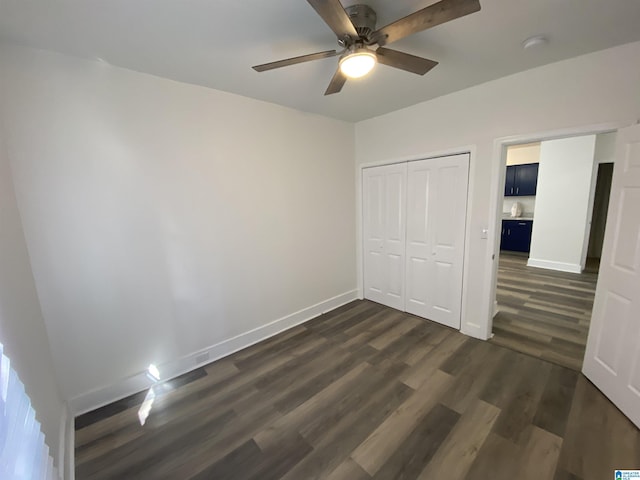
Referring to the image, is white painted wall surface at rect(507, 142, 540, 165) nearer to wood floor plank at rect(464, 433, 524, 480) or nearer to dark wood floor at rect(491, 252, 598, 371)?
dark wood floor at rect(491, 252, 598, 371)

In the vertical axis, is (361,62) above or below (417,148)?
above

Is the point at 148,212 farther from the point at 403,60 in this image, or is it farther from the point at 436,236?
the point at 436,236

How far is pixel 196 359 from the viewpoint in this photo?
2.53 m

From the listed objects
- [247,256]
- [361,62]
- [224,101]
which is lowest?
[247,256]

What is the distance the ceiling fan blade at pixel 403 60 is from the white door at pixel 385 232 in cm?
169

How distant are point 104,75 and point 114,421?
2612 millimetres

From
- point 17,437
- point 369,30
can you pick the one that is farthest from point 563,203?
point 17,437

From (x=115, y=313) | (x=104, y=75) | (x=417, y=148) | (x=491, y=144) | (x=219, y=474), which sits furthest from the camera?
(x=417, y=148)

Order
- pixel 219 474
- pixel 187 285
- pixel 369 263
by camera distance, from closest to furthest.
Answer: pixel 219 474 → pixel 187 285 → pixel 369 263

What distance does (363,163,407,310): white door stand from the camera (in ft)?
11.3

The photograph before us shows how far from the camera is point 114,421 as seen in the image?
1.95 metres

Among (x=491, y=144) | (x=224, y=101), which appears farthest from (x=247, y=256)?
(x=491, y=144)

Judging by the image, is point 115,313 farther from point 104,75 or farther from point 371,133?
point 371,133

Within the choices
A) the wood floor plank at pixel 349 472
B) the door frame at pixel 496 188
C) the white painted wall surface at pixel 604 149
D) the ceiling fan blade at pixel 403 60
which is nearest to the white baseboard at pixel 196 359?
the wood floor plank at pixel 349 472
